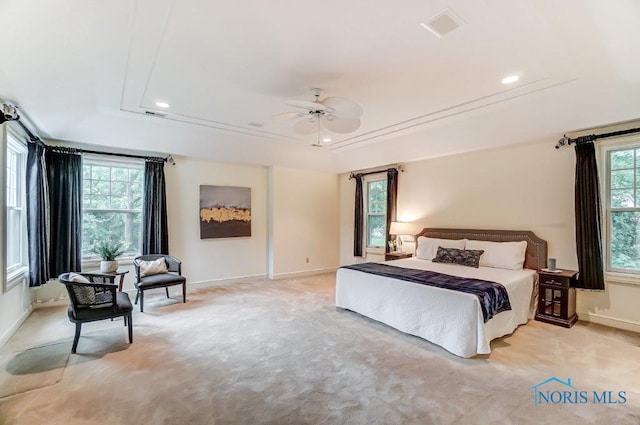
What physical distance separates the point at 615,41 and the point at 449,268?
297cm

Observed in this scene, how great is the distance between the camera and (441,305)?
317 cm

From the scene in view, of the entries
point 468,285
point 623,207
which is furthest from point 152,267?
point 623,207

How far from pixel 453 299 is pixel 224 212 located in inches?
180

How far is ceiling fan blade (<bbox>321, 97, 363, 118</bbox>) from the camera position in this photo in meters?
2.81

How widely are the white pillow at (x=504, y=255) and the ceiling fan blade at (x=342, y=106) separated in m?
3.08

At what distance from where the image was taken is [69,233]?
4.54m

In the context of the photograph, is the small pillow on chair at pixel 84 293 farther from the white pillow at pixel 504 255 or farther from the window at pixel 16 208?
the white pillow at pixel 504 255

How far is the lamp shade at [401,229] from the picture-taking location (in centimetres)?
581

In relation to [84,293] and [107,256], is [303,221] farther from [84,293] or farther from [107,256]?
[84,293]

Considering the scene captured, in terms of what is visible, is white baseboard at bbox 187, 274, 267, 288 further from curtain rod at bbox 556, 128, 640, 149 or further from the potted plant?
curtain rod at bbox 556, 128, 640, 149

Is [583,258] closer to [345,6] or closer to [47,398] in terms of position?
[345,6]

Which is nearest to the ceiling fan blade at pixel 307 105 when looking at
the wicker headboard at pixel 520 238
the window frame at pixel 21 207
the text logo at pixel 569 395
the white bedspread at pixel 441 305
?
the white bedspread at pixel 441 305

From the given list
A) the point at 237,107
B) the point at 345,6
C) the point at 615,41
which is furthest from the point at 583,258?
the point at 237,107

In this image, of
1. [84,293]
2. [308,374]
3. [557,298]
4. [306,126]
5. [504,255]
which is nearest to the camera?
[308,374]
